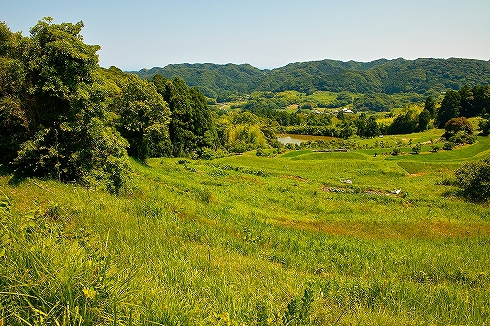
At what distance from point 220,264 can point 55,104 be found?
12178mm

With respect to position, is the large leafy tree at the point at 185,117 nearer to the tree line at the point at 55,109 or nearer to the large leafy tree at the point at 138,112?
the large leafy tree at the point at 138,112

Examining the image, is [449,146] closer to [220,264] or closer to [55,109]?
[220,264]

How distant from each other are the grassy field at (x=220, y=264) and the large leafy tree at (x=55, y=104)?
5.84ft

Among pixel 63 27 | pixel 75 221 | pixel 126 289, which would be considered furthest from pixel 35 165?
pixel 126 289

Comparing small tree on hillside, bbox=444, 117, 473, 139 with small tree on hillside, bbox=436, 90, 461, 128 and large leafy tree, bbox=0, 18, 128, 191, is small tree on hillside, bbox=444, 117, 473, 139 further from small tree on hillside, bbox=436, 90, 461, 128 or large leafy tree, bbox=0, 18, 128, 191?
large leafy tree, bbox=0, 18, 128, 191

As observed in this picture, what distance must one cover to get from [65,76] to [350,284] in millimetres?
14040

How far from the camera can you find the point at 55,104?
13.1m

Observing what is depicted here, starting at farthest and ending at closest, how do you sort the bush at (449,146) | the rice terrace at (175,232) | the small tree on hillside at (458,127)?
the small tree on hillside at (458,127), the bush at (449,146), the rice terrace at (175,232)

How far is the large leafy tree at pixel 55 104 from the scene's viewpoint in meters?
12.3

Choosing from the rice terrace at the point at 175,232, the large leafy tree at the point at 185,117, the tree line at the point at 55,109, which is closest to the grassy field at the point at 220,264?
the rice terrace at the point at 175,232

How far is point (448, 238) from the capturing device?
16234 mm

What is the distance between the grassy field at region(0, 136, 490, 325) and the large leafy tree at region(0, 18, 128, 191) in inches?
70.1

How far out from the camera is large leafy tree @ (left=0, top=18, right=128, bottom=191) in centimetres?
1230

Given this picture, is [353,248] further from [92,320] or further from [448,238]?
[92,320]
